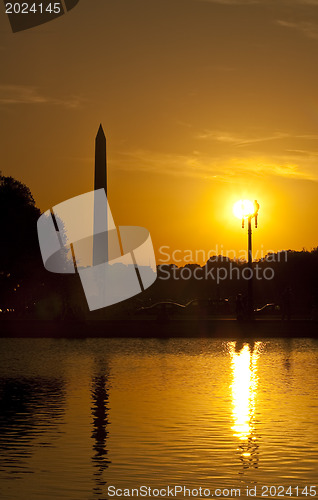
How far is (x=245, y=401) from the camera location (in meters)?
16.0

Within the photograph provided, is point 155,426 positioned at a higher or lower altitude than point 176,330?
lower

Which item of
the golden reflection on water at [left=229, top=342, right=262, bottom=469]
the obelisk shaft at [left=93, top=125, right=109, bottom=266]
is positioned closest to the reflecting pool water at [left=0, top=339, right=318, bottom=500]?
the golden reflection on water at [left=229, top=342, right=262, bottom=469]

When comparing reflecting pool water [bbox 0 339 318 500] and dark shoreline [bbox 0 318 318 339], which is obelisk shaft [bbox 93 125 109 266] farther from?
reflecting pool water [bbox 0 339 318 500]

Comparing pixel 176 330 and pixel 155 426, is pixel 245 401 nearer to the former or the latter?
pixel 155 426

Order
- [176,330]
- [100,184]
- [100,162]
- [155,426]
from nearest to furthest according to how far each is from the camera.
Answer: [155,426], [176,330], [100,184], [100,162]

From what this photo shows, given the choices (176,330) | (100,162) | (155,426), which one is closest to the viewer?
(155,426)

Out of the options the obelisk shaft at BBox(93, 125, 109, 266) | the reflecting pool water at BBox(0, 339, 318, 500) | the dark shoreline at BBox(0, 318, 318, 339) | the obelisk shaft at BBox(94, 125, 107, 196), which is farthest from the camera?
the obelisk shaft at BBox(94, 125, 107, 196)

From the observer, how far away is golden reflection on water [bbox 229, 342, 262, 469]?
1087 cm

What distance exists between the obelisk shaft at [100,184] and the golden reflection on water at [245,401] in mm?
16847

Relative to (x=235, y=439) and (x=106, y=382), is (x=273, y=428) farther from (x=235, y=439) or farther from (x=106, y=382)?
(x=106, y=382)

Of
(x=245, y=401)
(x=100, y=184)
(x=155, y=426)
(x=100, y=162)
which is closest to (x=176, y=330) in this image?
(x=100, y=184)

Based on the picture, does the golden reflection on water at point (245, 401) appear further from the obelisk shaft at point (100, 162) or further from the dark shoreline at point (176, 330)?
the obelisk shaft at point (100, 162)

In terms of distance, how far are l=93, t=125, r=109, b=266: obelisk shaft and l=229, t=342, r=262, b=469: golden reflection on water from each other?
1685 centimetres

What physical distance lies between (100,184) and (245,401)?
32541 millimetres
